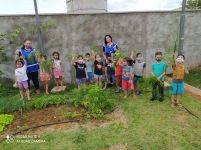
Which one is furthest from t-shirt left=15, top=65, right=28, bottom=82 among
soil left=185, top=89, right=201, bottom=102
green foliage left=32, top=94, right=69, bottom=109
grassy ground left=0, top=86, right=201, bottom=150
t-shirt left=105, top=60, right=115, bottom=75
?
soil left=185, top=89, right=201, bottom=102

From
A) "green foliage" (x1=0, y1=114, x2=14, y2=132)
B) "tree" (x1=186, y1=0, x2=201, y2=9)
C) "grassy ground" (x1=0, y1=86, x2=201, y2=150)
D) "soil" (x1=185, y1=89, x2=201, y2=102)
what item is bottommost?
"grassy ground" (x1=0, y1=86, x2=201, y2=150)

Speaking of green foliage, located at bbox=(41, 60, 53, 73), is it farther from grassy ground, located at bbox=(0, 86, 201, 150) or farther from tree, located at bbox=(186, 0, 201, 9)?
tree, located at bbox=(186, 0, 201, 9)

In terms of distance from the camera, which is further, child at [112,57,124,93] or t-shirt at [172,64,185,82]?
child at [112,57,124,93]

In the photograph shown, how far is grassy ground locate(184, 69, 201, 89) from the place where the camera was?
21.3 ft

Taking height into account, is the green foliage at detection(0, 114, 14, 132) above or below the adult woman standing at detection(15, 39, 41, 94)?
below

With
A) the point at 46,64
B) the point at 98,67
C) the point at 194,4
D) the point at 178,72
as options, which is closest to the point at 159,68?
the point at 178,72

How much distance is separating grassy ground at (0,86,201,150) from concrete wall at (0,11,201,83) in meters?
3.38

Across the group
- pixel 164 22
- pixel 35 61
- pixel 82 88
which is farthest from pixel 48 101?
pixel 164 22

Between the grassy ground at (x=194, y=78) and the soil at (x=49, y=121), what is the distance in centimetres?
342

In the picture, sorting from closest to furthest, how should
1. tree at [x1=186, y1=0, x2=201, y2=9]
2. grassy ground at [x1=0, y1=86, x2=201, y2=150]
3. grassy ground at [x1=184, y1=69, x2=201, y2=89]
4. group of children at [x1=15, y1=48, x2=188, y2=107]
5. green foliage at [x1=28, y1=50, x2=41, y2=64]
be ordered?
grassy ground at [x1=0, y1=86, x2=201, y2=150] → group of children at [x1=15, y1=48, x2=188, y2=107] → green foliage at [x1=28, y1=50, x2=41, y2=64] → grassy ground at [x1=184, y1=69, x2=201, y2=89] → tree at [x1=186, y1=0, x2=201, y2=9]

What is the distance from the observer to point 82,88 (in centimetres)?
479

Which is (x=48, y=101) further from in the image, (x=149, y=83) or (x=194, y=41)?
(x=194, y=41)

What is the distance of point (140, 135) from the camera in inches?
140

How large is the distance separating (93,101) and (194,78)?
4550mm
